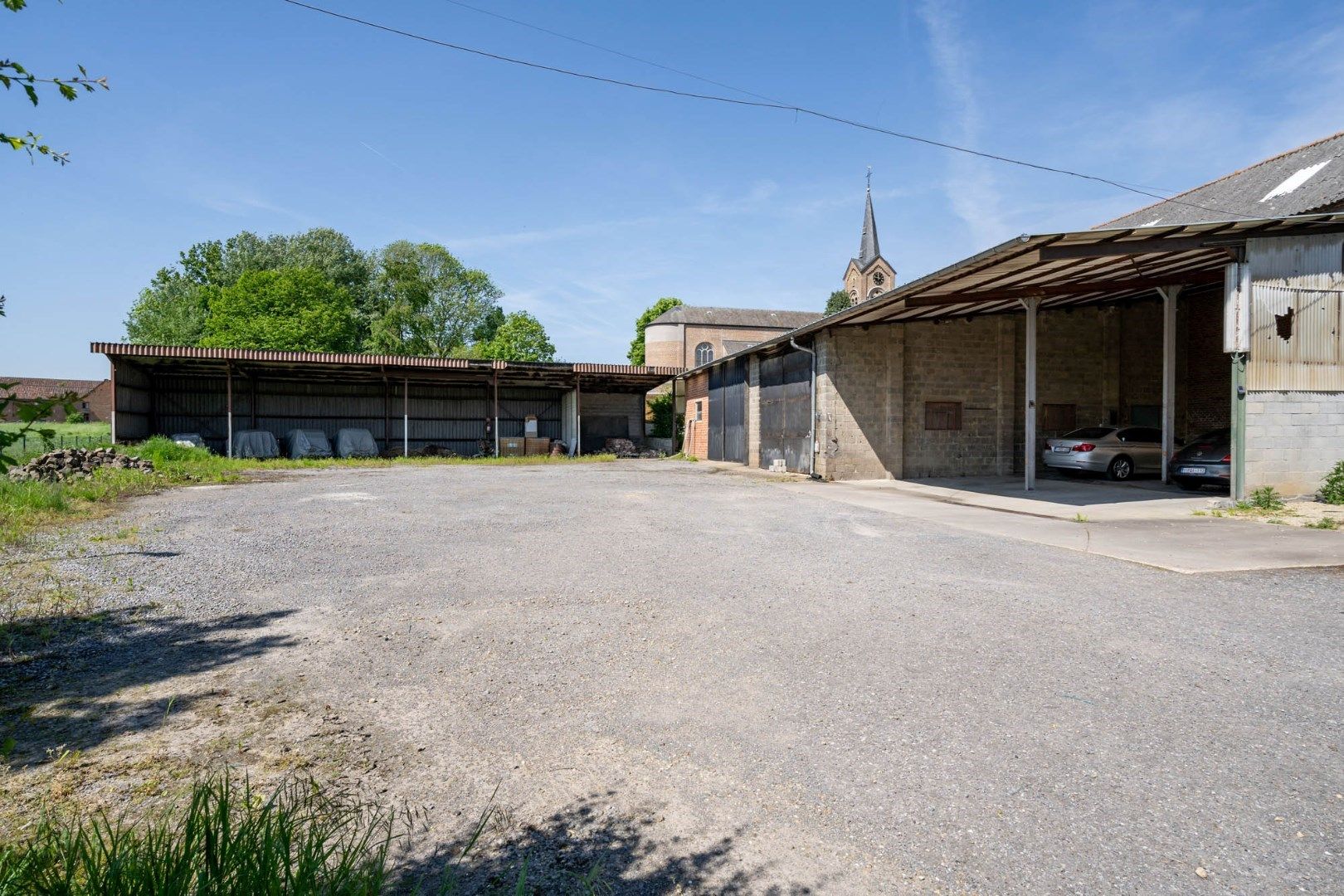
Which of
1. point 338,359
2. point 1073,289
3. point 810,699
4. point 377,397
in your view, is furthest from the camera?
point 377,397

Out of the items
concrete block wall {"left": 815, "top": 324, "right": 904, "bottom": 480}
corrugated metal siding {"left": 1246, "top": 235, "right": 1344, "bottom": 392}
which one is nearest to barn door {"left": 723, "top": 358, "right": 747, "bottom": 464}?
concrete block wall {"left": 815, "top": 324, "right": 904, "bottom": 480}

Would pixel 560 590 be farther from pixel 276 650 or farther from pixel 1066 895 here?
pixel 1066 895

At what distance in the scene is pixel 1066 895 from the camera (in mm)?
2146

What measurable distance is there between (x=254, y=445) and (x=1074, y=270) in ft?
79.0

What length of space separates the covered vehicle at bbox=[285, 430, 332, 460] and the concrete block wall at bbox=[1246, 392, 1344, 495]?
25217mm

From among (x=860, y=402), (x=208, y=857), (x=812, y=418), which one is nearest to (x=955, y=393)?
(x=860, y=402)

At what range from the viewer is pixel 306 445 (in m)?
25.1

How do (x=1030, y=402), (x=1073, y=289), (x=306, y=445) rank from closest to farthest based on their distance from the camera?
(x=1073, y=289) < (x=1030, y=402) < (x=306, y=445)

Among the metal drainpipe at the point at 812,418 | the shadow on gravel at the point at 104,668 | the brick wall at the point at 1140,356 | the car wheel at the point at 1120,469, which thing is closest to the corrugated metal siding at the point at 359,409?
the metal drainpipe at the point at 812,418

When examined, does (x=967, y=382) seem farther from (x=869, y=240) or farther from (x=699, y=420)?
(x=869, y=240)

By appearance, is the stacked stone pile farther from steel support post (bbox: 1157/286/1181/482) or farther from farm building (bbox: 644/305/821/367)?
farm building (bbox: 644/305/821/367)

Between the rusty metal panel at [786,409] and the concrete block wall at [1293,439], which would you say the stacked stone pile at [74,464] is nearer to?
the rusty metal panel at [786,409]

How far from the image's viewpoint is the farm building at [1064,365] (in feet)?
37.2

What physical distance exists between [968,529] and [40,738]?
8983 mm
